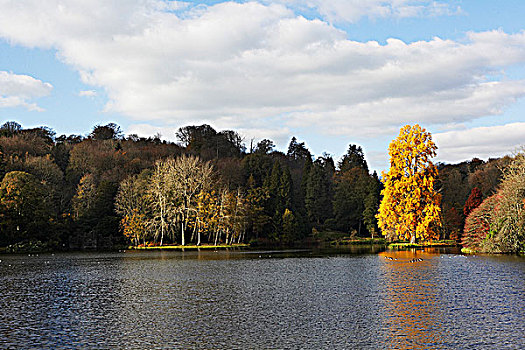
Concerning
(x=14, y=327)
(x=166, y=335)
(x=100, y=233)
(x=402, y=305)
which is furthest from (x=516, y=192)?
(x=100, y=233)

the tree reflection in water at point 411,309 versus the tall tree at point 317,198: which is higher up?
the tall tree at point 317,198

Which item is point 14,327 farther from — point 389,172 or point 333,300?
point 389,172

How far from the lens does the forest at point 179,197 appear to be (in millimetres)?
69938

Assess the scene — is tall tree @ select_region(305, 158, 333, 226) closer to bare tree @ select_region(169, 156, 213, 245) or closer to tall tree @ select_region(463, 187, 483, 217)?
bare tree @ select_region(169, 156, 213, 245)

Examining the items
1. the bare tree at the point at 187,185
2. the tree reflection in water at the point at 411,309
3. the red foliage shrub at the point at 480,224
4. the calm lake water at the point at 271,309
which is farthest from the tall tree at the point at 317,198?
the tree reflection in water at the point at 411,309

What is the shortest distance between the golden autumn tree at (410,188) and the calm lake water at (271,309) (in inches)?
982

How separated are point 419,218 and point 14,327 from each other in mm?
50737

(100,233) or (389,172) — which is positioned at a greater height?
(389,172)

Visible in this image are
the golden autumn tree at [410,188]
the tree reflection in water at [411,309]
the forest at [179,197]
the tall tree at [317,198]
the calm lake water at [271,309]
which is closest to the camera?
the tree reflection in water at [411,309]

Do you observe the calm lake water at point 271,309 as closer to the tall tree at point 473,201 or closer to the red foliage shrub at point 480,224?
the red foliage shrub at point 480,224

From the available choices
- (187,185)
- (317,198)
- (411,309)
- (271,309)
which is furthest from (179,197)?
(411,309)

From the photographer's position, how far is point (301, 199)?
105m

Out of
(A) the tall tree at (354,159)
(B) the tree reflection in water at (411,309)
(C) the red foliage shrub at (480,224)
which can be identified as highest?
(A) the tall tree at (354,159)

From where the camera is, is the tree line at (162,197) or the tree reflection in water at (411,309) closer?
the tree reflection in water at (411,309)
